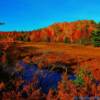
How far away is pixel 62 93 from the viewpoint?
24531 mm

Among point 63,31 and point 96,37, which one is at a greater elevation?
point 96,37

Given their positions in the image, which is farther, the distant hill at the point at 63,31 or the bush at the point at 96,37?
the distant hill at the point at 63,31

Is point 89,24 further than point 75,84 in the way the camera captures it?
Yes

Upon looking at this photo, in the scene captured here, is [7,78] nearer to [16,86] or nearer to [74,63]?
[16,86]

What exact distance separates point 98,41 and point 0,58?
5183 cm

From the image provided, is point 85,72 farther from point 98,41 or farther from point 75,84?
point 98,41

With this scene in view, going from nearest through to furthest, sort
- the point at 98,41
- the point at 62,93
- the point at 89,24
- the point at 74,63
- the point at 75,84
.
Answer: the point at 62,93
the point at 75,84
the point at 74,63
the point at 98,41
the point at 89,24

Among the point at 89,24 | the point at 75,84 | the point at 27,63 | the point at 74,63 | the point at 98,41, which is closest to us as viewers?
the point at 75,84

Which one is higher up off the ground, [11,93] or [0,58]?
[0,58]

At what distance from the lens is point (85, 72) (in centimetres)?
2936

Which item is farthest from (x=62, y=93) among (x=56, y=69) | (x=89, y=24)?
(x=89, y=24)

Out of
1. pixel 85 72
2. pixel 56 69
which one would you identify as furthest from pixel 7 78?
pixel 56 69

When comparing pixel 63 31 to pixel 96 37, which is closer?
pixel 96 37

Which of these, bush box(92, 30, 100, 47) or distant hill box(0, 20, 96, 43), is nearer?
bush box(92, 30, 100, 47)
